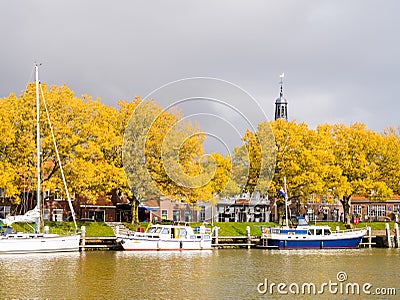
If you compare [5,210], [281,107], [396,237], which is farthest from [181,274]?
[281,107]

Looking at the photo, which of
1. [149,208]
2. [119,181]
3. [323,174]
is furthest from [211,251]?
[149,208]

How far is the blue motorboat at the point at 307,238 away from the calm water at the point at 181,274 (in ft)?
26.9

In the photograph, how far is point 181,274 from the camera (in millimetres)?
44875

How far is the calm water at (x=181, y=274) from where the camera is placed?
36.1 meters

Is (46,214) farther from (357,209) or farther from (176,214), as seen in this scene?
(357,209)

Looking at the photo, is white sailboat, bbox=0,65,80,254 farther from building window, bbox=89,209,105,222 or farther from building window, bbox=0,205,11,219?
building window, bbox=89,209,105,222

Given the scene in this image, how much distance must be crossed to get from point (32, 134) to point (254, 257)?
26672 millimetres

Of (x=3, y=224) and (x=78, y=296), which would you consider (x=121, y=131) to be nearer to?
(x=3, y=224)

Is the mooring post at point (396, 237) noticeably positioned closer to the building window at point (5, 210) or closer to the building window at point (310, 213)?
the building window at point (310, 213)

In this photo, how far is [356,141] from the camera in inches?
3593

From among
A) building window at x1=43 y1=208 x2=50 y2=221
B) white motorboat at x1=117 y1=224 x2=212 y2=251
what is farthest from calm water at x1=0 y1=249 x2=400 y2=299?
building window at x1=43 y1=208 x2=50 y2=221

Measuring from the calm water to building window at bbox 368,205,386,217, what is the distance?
5248 centimetres

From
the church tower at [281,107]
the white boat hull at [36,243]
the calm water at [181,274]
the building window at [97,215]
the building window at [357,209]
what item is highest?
the church tower at [281,107]

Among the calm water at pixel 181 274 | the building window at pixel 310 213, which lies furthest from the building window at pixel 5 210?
the building window at pixel 310 213
